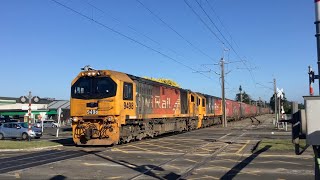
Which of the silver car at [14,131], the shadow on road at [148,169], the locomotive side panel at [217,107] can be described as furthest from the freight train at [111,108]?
the locomotive side panel at [217,107]

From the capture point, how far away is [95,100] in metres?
21.1

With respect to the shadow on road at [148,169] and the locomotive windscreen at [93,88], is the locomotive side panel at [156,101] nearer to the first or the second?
the locomotive windscreen at [93,88]

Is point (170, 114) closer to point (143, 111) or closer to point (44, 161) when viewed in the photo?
point (143, 111)

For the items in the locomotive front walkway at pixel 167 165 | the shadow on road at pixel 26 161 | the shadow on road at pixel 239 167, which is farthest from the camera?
the shadow on road at pixel 26 161

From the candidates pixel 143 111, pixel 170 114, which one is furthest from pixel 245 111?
pixel 143 111

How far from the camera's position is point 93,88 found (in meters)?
21.5

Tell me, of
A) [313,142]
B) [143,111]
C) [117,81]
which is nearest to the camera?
[313,142]

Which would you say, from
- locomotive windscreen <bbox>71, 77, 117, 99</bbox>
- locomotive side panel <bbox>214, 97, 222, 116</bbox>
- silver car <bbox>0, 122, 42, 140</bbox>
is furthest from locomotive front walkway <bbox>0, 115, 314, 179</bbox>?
locomotive side panel <bbox>214, 97, 222, 116</bbox>

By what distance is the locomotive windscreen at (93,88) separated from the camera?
20969 mm

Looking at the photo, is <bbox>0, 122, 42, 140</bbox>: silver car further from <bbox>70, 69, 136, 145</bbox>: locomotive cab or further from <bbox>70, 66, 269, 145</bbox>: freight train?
<bbox>70, 69, 136, 145</bbox>: locomotive cab

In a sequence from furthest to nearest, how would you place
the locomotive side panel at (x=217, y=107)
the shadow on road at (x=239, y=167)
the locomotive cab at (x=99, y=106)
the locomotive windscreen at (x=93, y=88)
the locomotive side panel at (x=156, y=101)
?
the locomotive side panel at (x=217, y=107) < the locomotive side panel at (x=156, y=101) < the locomotive windscreen at (x=93, y=88) < the locomotive cab at (x=99, y=106) < the shadow on road at (x=239, y=167)

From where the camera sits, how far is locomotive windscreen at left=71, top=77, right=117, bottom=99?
2097 centimetres

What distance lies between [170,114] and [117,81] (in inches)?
419

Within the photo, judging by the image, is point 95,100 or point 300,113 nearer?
point 300,113
